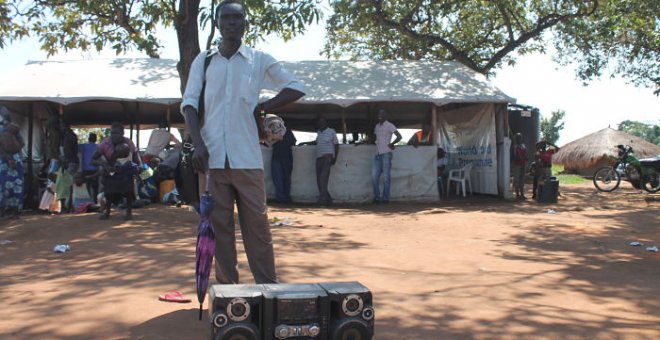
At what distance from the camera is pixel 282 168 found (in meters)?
11.7

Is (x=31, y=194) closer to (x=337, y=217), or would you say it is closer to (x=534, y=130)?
(x=337, y=217)

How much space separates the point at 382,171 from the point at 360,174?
0.51 m

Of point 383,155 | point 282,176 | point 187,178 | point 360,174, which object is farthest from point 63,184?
point 187,178

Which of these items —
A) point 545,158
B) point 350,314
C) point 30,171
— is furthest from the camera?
point 545,158

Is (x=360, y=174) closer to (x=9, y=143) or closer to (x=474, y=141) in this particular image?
(x=474, y=141)

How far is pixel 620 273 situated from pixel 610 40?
14312 mm

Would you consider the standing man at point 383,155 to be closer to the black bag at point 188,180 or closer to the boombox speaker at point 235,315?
the black bag at point 188,180

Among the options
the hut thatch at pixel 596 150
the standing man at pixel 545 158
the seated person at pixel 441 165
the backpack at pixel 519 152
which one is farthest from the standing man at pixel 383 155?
the hut thatch at pixel 596 150

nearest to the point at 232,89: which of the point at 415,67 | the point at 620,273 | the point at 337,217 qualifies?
the point at 620,273

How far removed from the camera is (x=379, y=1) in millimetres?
15922

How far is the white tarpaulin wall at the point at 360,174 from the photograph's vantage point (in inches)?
465

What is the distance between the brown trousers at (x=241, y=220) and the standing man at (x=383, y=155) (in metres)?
7.94

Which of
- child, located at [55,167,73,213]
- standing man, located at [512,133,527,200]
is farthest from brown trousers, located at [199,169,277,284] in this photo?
standing man, located at [512,133,527,200]

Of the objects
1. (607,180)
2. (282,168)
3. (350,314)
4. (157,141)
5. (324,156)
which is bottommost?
(350,314)
